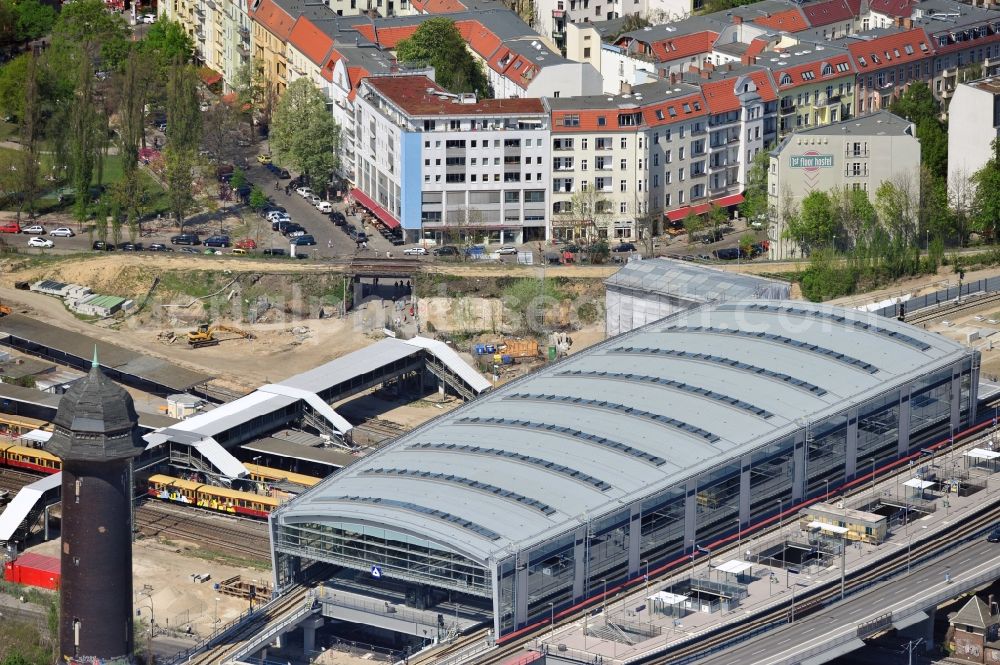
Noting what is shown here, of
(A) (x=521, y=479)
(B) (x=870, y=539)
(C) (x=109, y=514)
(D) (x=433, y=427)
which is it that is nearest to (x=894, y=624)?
(B) (x=870, y=539)

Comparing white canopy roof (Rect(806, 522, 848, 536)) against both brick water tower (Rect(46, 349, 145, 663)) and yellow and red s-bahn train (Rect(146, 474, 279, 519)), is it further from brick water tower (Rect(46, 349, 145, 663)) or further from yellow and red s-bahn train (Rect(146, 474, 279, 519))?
brick water tower (Rect(46, 349, 145, 663))

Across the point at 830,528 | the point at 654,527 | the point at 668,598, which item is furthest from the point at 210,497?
the point at 830,528

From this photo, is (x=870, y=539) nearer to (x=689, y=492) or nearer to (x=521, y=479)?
(x=689, y=492)

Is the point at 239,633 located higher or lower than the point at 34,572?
lower

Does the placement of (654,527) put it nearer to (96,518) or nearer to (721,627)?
(721,627)

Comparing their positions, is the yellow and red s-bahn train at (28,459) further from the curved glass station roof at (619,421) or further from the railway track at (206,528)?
the curved glass station roof at (619,421)

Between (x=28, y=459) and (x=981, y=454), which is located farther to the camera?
(x=28, y=459)

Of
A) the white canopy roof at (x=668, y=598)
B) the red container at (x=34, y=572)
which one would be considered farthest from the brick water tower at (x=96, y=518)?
the white canopy roof at (x=668, y=598)
